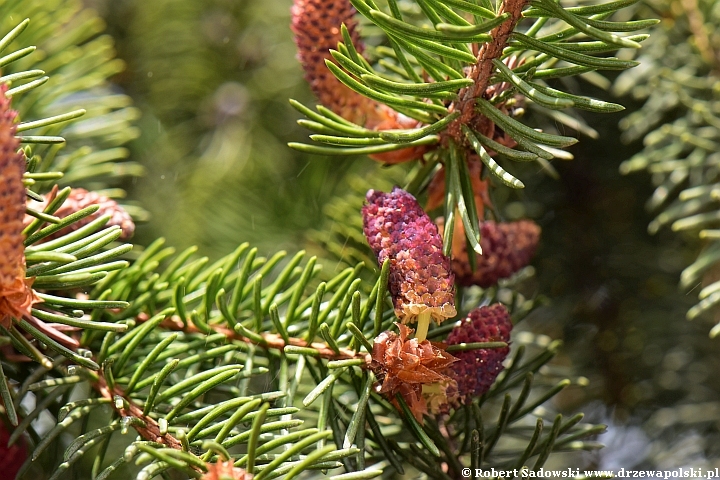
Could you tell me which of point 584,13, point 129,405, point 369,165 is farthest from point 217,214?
point 584,13

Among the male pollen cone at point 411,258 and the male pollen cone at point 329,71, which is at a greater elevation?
the male pollen cone at point 329,71

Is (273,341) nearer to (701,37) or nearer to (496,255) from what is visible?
(496,255)

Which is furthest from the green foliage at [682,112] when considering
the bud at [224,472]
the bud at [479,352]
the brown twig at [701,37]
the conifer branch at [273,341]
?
the bud at [224,472]

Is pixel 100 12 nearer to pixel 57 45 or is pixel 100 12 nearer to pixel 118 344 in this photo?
pixel 57 45

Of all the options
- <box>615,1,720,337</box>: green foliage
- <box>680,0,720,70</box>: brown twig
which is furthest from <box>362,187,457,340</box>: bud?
<box>680,0,720,70</box>: brown twig

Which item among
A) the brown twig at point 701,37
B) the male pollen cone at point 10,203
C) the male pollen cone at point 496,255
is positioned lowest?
the male pollen cone at point 496,255

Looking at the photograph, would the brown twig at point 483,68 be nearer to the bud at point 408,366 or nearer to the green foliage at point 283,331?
the green foliage at point 283,331

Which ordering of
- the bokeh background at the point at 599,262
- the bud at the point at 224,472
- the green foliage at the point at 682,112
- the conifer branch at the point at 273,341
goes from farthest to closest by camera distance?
the bokeh background at the point at 599,262 < the green foliage at the point at 682,112 < the conifer branch at the point at 273,341 < the bud at the point at 224,472

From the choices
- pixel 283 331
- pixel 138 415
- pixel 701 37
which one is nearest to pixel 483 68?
pixel 283 331
